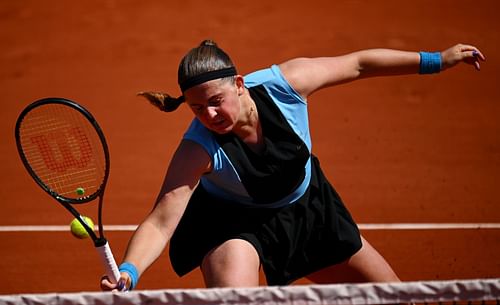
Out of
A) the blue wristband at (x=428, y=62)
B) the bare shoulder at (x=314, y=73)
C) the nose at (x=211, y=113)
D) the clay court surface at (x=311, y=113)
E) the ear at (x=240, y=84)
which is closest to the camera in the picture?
the nose at (x=211, y=113)

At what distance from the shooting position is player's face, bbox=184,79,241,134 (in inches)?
139

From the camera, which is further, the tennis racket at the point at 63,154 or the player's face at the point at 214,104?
the tennis racket at the point at 63,154

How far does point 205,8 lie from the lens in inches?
379

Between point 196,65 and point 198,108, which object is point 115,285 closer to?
point 198,108

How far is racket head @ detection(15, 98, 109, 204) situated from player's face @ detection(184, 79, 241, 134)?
718mm

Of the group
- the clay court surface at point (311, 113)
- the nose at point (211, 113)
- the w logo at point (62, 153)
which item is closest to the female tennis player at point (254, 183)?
the nose at point (211, 113)

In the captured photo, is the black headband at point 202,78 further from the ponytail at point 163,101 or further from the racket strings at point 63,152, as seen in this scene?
the racket strings at point 63,152

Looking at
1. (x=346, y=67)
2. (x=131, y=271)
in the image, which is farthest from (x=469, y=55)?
(x=131, y=271)

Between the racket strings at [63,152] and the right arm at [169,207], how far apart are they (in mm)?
822

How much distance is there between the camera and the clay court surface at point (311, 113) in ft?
19.8

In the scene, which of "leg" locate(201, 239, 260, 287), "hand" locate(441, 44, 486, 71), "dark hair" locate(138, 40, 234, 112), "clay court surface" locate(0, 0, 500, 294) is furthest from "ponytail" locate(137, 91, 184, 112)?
"clay court surface" locate(0, 0, 500, 294)

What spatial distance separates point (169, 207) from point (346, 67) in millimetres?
1093

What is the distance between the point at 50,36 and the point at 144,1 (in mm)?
1183

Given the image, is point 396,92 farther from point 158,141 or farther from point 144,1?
point 144,1
